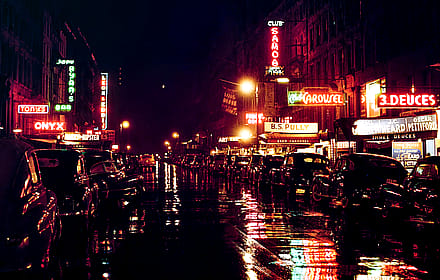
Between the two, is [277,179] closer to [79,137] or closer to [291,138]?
[291,138]

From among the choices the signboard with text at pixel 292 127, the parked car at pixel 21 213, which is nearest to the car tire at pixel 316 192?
the parked car at pixel 21 213

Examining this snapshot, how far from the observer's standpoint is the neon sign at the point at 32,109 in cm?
4294

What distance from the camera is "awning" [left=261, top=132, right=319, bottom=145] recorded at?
4634 cm

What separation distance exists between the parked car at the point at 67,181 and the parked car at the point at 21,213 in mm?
4254

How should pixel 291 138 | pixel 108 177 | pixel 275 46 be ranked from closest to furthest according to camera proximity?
pixel 108 177
pixel 291 138
pixel 275 46

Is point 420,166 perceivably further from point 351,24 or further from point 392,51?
point 351,24

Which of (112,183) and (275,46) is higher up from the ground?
(275,46)

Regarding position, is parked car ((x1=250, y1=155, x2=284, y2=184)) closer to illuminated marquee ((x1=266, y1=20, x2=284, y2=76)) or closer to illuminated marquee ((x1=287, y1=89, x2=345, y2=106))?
illuminated marquee ((x1=287, y1=89, x2=345, y2=106))

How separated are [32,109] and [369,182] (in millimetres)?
31347

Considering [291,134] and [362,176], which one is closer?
[362,176]

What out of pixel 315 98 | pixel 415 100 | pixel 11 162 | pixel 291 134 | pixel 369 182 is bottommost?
pixel 369 182

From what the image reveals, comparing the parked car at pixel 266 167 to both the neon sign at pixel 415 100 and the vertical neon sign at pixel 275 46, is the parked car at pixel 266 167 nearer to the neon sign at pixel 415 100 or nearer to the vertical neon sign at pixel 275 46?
the neon sign at pixel 415 100

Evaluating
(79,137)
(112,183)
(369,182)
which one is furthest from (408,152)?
(79,137)

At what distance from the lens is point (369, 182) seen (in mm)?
18031
